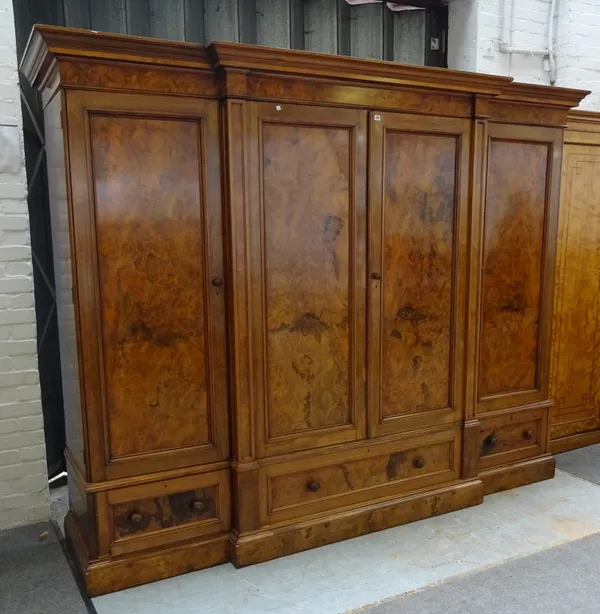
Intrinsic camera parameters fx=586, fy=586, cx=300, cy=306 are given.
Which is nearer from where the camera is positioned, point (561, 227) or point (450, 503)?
point (450, 503)

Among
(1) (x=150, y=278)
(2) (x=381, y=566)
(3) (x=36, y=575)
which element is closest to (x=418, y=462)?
(2) (x=381, y=566)

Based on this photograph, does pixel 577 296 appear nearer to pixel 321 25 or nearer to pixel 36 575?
pixel 321 25

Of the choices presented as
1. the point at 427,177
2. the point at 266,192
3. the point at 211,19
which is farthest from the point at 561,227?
the point at 211,19

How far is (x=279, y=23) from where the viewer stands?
9.47ft

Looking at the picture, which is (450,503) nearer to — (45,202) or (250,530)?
(250,530)

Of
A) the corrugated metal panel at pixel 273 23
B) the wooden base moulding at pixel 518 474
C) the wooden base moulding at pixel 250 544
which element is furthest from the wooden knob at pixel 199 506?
the corrugated metal panel at pixel 273 23

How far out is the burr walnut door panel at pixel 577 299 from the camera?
3109 mm

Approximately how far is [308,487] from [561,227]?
6.34 ft

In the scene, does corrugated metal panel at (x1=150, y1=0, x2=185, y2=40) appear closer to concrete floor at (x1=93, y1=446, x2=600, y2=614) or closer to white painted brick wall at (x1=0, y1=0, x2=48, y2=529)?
white painted brick wall at (x1=0, y1=0, x2=48, y2=529)

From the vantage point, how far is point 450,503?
2.60m

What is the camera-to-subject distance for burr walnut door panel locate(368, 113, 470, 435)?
91.7 inches

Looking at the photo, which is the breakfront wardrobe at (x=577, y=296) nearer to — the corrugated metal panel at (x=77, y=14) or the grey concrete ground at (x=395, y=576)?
Answer: the grey concrete ground at (x=395, y=576)

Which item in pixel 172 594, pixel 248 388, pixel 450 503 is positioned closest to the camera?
pixel 172 594

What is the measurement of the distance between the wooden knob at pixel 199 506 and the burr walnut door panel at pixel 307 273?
283mm
